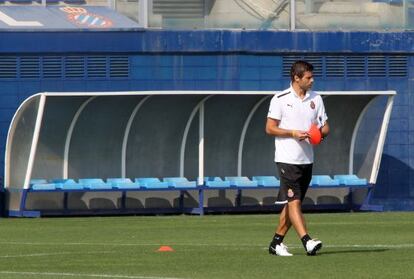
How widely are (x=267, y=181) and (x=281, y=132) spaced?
45.7 feet

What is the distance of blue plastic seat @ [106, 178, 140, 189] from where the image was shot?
86.5 ft

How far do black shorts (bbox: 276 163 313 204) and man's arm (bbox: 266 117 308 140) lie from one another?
289 millimetres

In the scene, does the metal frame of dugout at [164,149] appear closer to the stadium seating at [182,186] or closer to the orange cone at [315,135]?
the stadium seating at [182,186]

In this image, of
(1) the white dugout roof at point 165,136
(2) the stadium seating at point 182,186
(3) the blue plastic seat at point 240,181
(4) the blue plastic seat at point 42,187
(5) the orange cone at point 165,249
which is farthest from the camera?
(3) the blue plastic seat at point 240,181

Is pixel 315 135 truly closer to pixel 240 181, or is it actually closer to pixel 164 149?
pixel 240 181

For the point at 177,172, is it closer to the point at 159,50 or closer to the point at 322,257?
the point at 159,50

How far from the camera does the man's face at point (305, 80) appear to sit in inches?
527

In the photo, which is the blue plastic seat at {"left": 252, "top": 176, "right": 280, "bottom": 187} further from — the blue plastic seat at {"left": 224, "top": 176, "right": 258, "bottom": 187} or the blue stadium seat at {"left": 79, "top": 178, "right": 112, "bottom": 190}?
the blue stadium seat at {"left": 79, "top": 178, "right": 112, "bottom": 190}

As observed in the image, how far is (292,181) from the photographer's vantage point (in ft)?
43.9

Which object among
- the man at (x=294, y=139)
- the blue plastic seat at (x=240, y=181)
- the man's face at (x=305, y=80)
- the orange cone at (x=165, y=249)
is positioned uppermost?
the man's face at (x=305, y=80)

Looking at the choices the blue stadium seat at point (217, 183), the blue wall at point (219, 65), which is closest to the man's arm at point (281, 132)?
the blue stadium seat at point (217, 183)

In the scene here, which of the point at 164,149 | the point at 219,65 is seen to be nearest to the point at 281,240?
the point at 164,149

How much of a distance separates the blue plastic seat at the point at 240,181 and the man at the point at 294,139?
13393mm

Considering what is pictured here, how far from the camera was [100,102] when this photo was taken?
26.4 meters
